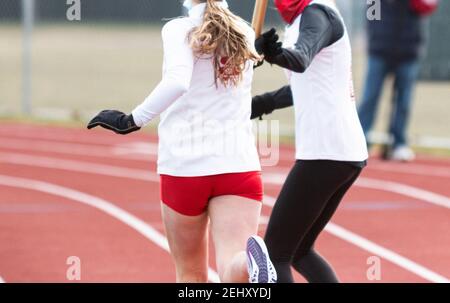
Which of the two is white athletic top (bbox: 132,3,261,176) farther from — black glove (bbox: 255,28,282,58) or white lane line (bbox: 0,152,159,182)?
white lane line (bbox: 0,152,159,182)

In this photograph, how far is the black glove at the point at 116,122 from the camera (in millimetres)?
5090

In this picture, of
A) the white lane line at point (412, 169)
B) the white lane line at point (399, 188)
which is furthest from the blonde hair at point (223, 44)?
the white lane line at point (412, 169)

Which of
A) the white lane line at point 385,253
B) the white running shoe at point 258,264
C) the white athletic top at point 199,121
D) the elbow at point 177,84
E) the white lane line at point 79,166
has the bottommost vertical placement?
the white lane line at point 385,253

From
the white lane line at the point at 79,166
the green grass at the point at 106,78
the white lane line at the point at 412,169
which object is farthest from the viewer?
the green grass at the point at 106,78

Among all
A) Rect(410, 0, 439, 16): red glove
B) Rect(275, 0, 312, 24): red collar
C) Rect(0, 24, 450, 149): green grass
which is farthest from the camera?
Rect(0, 24, 450, 149): green grass

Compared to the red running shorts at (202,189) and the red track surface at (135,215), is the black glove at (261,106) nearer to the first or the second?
the red running shorts at (202,189)

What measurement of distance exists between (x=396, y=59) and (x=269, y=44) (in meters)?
7.93

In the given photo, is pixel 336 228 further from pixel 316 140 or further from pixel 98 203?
pixel 316 140

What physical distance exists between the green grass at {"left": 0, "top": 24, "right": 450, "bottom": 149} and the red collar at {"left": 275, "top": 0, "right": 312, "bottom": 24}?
9.03 metres

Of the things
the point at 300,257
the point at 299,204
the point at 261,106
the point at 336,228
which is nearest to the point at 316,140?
the point at 299,204

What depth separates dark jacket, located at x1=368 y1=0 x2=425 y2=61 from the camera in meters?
12.6

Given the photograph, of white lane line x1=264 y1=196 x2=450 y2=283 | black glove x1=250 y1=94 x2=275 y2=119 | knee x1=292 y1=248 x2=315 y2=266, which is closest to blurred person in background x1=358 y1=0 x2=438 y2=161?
white lane line x1=264 y1=196 x2=450 y2=283

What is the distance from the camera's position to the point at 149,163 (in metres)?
12.6

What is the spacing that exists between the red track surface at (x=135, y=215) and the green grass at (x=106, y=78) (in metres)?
2.98
